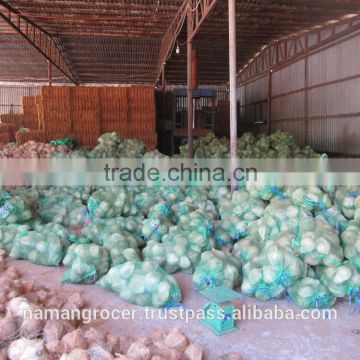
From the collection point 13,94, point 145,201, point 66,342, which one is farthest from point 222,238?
point 13,94

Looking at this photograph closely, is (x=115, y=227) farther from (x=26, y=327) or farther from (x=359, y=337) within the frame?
(x=359, y=337)

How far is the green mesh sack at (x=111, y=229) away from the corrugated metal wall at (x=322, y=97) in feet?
33.5

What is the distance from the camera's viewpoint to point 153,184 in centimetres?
709

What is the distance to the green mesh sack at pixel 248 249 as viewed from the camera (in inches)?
165

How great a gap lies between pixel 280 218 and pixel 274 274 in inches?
40.1

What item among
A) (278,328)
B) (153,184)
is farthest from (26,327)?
(153,184)

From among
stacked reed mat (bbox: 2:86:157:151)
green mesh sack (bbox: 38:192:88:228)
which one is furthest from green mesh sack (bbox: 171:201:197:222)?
stacked reed mat (bbox: 2:86:157:151)

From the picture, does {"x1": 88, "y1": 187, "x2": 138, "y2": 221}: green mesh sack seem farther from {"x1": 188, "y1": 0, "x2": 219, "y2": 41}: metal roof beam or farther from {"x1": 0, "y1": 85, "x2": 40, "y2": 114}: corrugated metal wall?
{"x1": 0, "y1": 85, "x2": 40, "y2": 114}: corrugated metal wall

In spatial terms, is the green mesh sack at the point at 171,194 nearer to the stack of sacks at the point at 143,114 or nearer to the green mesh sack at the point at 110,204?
the green mesh sack at the point at 110,204

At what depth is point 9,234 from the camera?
200 inches

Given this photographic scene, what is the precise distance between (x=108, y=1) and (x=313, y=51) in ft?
26.2

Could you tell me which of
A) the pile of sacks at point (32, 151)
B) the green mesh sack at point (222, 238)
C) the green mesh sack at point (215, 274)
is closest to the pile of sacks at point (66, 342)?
the green mesh sack at point (215, 274)

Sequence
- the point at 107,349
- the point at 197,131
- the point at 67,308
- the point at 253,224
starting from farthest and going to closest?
the point at 197,131, the point at 253,224, the point at 67,308, the point at 107,349

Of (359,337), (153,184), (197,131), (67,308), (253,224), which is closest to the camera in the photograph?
(359,337)
